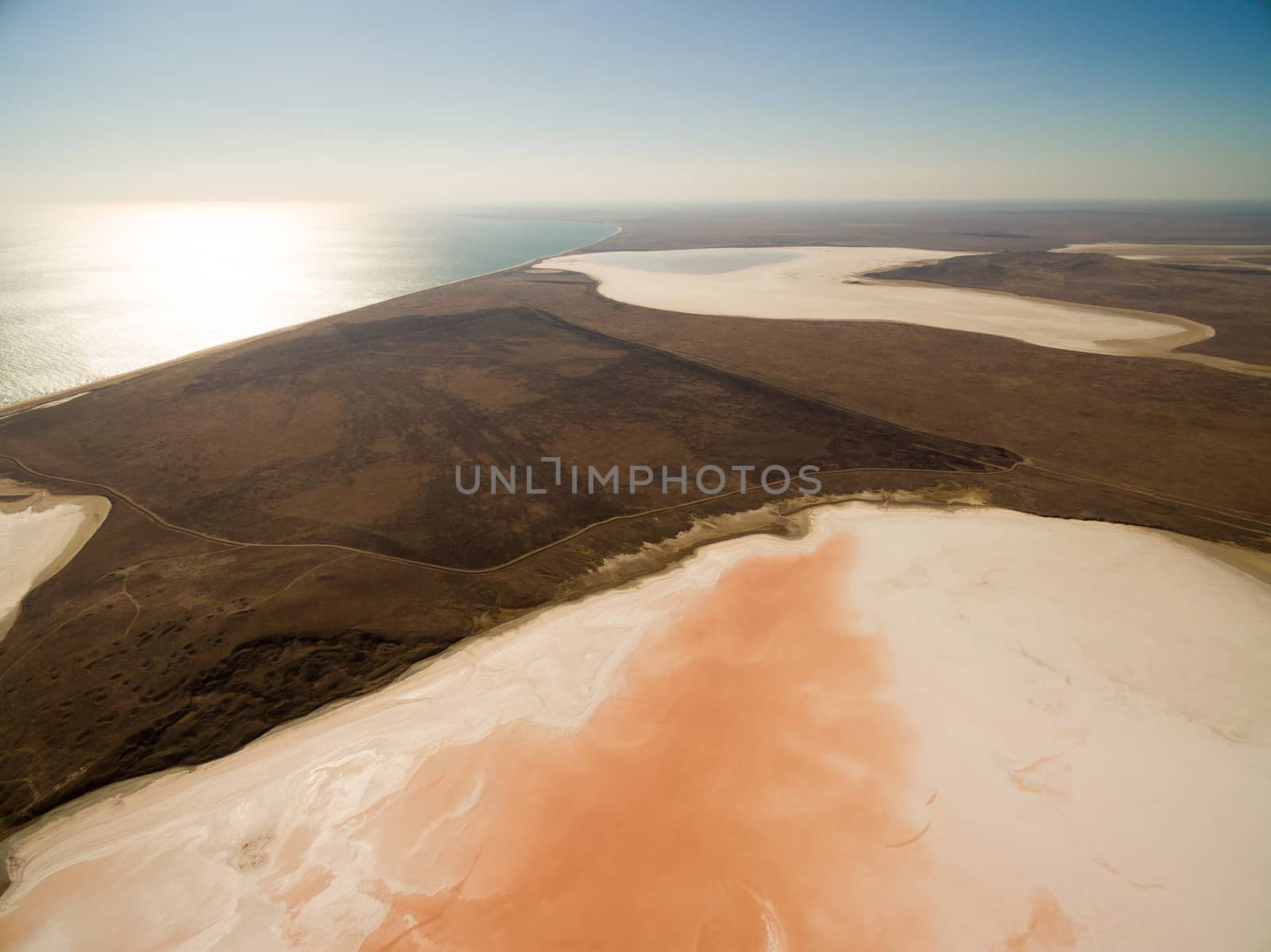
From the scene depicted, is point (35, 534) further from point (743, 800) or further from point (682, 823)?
point (743, 800)

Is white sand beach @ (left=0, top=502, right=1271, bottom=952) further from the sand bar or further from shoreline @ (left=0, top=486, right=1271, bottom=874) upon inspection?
the sand bar

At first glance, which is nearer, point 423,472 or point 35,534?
point 35,534

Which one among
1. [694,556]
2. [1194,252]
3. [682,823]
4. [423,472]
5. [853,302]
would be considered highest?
[1194,252]

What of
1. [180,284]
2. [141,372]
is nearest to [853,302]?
[141,372]

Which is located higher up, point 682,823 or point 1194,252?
point 1194,252

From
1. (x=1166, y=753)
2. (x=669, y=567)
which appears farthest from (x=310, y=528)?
(x=1166, y=753)

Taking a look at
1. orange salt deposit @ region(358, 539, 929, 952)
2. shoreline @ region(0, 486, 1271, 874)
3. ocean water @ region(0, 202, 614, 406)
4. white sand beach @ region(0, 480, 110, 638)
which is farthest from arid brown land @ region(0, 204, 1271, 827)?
ocean water @ region(0, 202, 614, 406)

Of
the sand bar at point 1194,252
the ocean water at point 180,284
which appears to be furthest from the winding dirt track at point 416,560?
the sand bar at point 1194,252
